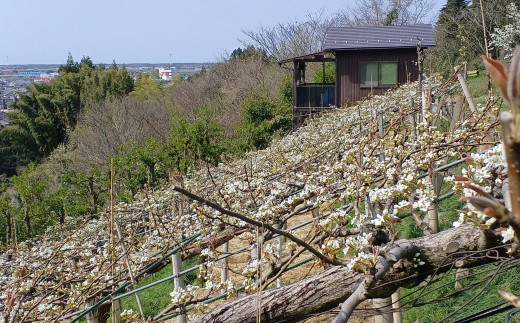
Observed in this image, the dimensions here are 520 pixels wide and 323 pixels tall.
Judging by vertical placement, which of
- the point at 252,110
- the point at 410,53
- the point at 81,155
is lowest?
the point at 81,155

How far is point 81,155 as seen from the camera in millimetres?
22000

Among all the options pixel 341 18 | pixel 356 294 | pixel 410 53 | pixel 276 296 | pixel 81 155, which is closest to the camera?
pixel 356 294

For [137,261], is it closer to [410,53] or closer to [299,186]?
[299,186]

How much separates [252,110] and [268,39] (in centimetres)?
1099

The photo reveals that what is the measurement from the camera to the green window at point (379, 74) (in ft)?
53.7

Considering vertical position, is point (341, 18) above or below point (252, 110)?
above

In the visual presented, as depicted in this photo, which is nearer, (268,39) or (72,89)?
(268,39)

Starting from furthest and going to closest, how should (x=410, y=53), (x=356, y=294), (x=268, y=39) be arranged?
(x=268, y=39), (x=410, y=53), (x=356, y=294)

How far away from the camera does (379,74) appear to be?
54.3 feet

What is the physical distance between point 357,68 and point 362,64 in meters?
0.19

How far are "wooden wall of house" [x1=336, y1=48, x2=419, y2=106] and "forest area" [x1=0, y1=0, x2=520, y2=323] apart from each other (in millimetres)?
2038

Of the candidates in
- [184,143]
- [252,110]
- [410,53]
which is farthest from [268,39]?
[184,143]

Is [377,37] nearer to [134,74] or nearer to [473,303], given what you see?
[473,303]

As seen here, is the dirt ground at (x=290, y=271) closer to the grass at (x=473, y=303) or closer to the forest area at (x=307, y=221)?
the forest area at (x=307, y=221)
